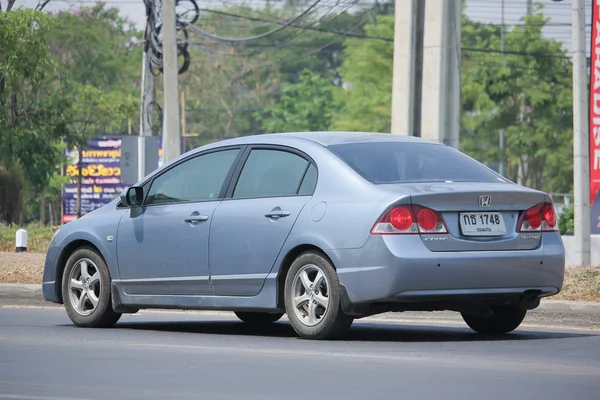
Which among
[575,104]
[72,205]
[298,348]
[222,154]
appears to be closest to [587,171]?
[575,104]

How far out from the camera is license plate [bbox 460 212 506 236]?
10.0 meters

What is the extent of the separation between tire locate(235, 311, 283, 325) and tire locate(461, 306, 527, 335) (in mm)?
1748

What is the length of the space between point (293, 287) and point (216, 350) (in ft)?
3.15

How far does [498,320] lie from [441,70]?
787cm

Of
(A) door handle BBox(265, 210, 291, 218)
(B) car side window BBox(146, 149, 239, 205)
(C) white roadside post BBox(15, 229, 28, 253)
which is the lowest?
(C) white roadside post BBox(15, 229, 28, 253)

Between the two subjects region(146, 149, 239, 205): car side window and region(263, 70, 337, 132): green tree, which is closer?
region(146, 149, 239, 205): car side window

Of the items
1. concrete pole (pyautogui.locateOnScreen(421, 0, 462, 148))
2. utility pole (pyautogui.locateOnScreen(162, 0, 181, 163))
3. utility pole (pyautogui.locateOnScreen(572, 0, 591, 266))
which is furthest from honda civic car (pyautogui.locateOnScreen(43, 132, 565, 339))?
utility pole (pyautogui.locateOnScreen(162, 0, 181, 163))

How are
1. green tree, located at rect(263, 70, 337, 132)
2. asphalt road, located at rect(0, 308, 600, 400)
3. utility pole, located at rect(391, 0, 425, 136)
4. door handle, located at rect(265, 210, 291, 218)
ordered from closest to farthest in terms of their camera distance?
asphalt road, located at rect(0, 308, 600, 400) → door handle, located at rect(265, 210, 291, 218) → utility pole, located at rect(391, 0, 425, 136) → green tree, located at rect(263, 70, 337, 132)

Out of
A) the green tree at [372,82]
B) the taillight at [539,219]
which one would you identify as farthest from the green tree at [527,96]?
the taillight at [539,219]

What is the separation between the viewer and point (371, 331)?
11.3m

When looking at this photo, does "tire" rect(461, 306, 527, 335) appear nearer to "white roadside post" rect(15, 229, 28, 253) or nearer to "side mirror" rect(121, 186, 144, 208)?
"side mirror" rect(121, 186, 144, 208)

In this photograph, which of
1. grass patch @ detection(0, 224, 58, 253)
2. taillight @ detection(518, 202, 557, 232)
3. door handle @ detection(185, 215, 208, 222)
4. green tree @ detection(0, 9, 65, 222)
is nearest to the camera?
taillight @ detection(518, 202, 557, 232)

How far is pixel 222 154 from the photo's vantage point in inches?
451

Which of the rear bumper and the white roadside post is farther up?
the rear bumper
